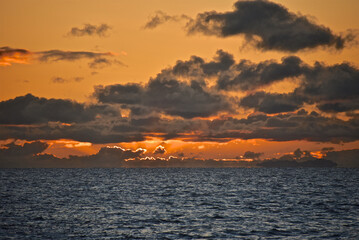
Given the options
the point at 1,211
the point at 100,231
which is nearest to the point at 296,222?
the point at 100,231

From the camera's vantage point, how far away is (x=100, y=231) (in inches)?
1715

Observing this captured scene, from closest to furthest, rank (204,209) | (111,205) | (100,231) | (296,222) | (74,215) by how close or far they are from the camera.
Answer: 1. (100,231)
2. (296,222)
3. (74,215)
4. (204,209)
5. (111,205)

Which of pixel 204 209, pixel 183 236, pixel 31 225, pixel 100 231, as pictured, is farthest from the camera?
pixel 204 209

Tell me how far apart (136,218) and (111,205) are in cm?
1601

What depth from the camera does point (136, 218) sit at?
173 ft

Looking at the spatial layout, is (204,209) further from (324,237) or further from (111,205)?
(324,237)

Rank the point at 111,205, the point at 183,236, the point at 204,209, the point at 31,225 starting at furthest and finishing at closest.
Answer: the point at 111,205, the point at 204,209, the point at 31,225, the point at 183,236

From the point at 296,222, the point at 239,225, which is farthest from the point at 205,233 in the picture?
the point at 296,222

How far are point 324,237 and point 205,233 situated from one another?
11.9m

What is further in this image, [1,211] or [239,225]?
[1,211]

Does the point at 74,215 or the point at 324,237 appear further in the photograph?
the point at 74,215

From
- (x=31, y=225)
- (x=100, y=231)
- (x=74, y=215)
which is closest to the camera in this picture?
(x=100, y=231)

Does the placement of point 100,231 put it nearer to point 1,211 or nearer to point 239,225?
point 239,225

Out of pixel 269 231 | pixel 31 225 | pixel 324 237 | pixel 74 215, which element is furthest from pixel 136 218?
pixel 324 237
